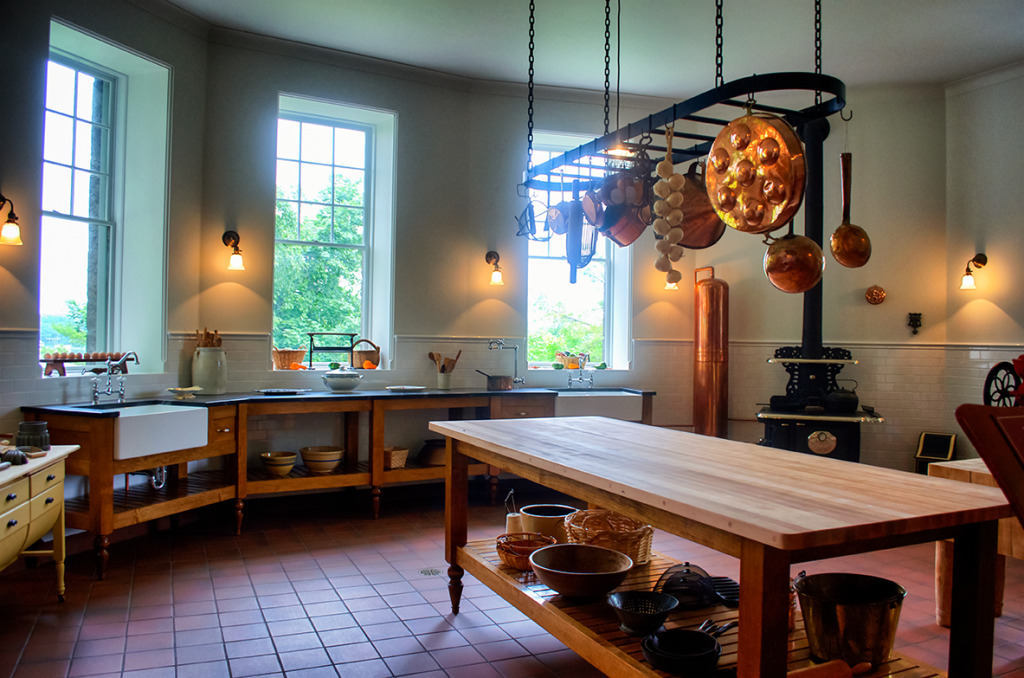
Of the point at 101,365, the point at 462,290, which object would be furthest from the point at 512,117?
the point at 101,365

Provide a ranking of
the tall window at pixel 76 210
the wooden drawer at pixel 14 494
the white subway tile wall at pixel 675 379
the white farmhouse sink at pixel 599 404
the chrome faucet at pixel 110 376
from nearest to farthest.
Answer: the wooden drawer at pixel 14 494 < the chrome faucet at pixel 110 376 < the tall window at pixel 76 210 < the white subway tile wall at pixel 675 379 < the white farmhouse sink at pixel 599 404

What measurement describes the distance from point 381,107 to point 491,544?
4389 millimetres

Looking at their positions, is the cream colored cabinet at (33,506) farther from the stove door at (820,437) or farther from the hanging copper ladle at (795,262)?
the stove door at (820,437)

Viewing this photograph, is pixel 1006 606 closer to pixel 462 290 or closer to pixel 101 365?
pixel 462 290

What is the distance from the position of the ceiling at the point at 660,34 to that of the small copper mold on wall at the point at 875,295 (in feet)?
6.53

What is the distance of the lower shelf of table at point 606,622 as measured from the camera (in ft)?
7.52

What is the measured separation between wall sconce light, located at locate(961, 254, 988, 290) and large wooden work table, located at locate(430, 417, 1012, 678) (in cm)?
475

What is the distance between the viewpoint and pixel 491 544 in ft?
12.5

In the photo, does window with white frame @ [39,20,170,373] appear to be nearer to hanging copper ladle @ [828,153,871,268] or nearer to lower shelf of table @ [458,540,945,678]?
lower shelf of table @ [458,540,945,678]

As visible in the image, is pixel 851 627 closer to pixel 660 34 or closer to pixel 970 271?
pixel 660 34

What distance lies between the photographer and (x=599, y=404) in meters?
6.68

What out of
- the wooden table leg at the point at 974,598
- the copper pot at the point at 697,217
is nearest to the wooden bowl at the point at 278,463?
the copper pot at the point at 697,217

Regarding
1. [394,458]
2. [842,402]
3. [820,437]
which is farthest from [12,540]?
[842,402]

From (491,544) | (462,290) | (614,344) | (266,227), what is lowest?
(491,544)
